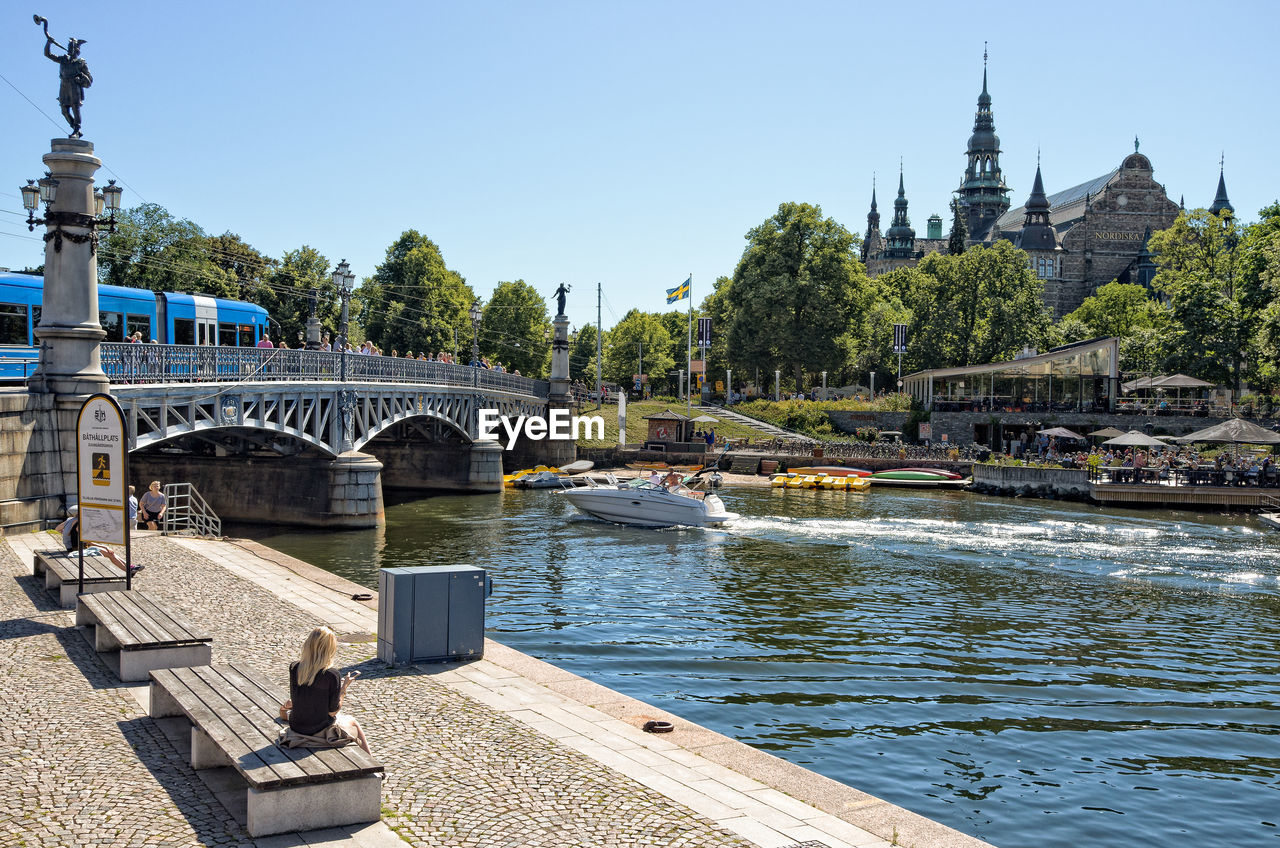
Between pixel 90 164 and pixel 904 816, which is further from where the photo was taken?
pixel 90 164

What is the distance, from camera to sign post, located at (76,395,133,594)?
14500 millimetres

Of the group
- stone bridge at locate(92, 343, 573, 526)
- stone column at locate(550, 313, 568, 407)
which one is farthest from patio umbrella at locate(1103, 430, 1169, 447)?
stone bridge at locate(92, 343, 573, 526)

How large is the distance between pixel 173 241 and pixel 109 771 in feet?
245

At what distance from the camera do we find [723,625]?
76.0ft

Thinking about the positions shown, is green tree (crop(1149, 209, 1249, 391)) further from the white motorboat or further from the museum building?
the museum building

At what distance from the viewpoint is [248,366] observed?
32.0 meters

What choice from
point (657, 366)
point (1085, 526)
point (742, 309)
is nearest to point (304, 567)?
point (1085, 526)

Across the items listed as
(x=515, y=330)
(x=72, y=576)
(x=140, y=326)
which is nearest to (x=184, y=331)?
(x=140, y=326)

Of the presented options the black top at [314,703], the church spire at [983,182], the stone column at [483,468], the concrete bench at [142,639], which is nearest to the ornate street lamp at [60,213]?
the concrete bench at [142,639]

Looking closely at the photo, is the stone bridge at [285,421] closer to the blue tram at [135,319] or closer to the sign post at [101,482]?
the blue tram at [135,319]

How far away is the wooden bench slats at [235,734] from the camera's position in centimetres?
764

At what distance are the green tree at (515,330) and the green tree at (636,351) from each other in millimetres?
12845

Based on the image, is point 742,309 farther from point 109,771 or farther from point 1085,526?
point 109,771

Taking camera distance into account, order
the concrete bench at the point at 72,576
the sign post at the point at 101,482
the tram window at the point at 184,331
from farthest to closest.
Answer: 1. the tram window at the point at 184,331
2. the concrete bench at the point at 72,576
3. the sign post at the point at 101,482
